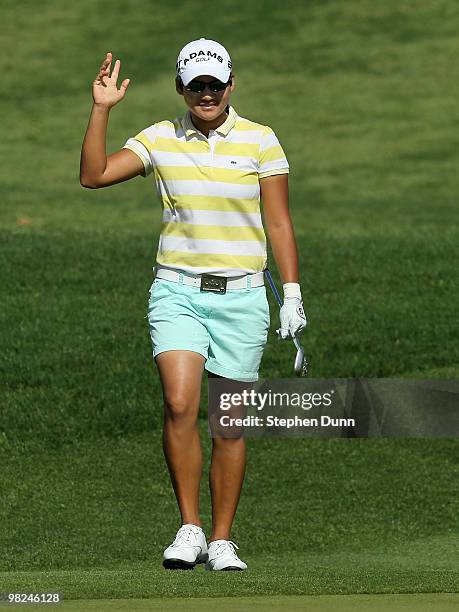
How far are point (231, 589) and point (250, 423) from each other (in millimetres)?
1570

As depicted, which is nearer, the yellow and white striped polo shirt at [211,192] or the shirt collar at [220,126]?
the yellow and white striped polo shirt at [211,192]

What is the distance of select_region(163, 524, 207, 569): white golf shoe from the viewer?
7.22m

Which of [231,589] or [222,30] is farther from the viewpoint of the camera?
[222,30]

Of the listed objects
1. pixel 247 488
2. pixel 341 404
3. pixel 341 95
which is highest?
pixel 341 95

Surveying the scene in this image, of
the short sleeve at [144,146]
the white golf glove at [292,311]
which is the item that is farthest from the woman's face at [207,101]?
the white golf glove at [292,311]

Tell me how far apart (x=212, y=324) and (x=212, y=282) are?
0.19 metres

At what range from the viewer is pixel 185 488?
288 inches

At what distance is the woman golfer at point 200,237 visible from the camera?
717 cm

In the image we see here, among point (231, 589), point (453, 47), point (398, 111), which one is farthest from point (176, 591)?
point (453, 47)

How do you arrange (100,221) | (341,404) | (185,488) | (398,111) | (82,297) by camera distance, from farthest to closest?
(398,111) → (100,221) → (82,297) → (341,404) → (185,488)

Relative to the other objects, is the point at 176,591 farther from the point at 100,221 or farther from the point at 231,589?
the point at 100,221

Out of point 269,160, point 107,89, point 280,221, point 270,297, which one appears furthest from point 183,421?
point 270,297

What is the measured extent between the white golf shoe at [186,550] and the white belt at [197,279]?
3.35 feet

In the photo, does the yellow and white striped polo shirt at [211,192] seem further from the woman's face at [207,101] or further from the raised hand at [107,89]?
the raised hand at [107,89]
